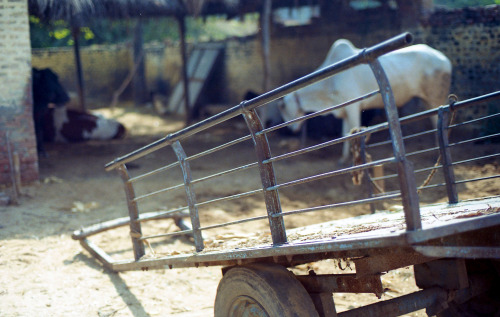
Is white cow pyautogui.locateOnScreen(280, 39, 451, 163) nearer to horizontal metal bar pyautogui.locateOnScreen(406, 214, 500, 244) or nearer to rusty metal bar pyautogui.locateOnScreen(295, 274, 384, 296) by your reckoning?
rusty metal bar pyautogui.locateOnScreen(295, 274, 384, 296)

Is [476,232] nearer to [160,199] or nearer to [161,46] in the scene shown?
[160,199]

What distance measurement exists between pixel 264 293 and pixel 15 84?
517cm

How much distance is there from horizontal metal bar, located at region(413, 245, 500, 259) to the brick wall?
573 cm

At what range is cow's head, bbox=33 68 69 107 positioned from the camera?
8484 millimetres

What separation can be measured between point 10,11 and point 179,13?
4.34 m

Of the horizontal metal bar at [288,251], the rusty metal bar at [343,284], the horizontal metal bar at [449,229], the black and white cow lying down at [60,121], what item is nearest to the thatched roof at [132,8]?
the black and white cow lying down at [60,121]

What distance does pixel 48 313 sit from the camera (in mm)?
3721

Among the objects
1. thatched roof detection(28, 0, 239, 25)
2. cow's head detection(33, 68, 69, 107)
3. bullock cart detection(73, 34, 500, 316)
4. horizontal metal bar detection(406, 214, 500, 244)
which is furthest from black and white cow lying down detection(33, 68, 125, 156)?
horizontal metal bar detection(406, 214, 500, 244)

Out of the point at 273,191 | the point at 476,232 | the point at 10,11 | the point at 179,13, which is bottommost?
the point at 476,232

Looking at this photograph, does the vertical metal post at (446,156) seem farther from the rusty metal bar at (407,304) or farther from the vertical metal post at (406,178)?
the vertical metal post at (406,178)

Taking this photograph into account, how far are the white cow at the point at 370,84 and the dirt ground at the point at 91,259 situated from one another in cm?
103

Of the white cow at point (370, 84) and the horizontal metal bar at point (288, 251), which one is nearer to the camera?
the horizontal metal bar at point (288, 251)

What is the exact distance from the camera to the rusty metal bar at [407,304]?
2.65m

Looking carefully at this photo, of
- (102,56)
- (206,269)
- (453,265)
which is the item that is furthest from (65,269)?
(102,56)
